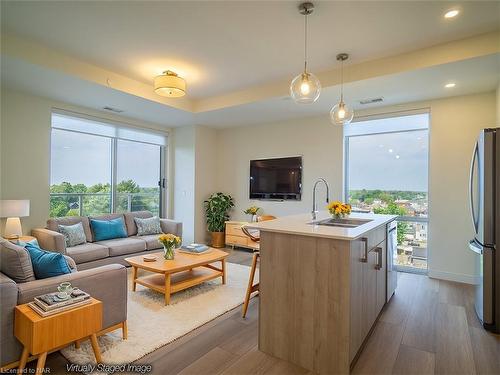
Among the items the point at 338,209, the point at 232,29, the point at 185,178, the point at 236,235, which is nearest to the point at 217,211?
the point at 236,235

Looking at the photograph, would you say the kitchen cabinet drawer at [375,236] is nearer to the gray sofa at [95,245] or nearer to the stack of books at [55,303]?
the stack of books at [55,303]

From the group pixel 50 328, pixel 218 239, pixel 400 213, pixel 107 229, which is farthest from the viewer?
pixel 218 239

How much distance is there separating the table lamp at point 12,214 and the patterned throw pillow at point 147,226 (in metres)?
1.67

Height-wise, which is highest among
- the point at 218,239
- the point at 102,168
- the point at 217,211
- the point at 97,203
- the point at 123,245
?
the point at 102,168

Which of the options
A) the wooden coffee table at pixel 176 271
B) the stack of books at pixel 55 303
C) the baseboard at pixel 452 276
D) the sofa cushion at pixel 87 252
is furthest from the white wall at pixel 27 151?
the baseboard at pixel 452 276

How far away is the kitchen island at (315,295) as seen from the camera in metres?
1.91

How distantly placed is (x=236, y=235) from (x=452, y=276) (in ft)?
12.4

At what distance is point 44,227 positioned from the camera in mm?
4402

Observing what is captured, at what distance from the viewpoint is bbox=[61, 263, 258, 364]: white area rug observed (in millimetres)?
2176

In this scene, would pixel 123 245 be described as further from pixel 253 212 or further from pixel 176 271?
pixel 253 212

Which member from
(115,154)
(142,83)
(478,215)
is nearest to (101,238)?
(115,154)

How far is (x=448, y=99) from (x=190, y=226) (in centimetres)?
525

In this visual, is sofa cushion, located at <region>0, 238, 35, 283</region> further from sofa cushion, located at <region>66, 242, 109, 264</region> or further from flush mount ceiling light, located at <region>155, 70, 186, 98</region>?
flush mount ceiling light, located at <region>155, 70, 186, 98</region>

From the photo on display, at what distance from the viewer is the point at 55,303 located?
1.84 meters
